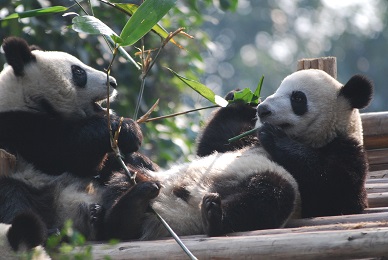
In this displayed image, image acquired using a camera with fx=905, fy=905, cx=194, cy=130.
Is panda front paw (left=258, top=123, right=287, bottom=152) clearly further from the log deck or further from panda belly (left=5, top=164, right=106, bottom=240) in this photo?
panda belly (left=5, top=164, right=106, bottom=240)

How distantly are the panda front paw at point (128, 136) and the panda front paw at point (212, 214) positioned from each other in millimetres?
987

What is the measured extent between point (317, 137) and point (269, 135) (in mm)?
326

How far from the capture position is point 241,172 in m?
4.97

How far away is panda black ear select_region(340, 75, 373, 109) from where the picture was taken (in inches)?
215

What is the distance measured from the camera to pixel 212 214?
443cm

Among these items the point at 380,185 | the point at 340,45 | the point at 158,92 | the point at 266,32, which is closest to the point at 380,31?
the point at 340,45

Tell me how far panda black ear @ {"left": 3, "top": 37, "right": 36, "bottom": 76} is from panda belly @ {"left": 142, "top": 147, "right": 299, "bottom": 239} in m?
1.12

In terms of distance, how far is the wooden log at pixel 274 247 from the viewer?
12.3ft

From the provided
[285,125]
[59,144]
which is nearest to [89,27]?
[59,144]

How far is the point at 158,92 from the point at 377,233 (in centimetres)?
611

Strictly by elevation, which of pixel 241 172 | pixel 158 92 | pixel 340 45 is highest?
pixel 241 172

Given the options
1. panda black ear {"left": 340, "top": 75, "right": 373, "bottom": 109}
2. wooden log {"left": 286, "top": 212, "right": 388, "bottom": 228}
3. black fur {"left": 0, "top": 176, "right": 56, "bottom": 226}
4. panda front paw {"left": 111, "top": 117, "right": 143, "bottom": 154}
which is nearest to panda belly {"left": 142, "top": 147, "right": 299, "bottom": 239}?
wooden log {"left": 286, "top": 212, "right": 388, "bottom": 228}

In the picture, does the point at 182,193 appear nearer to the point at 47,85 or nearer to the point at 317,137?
the point at 317,137

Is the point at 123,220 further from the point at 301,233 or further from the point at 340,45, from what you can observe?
the point at 340,45
